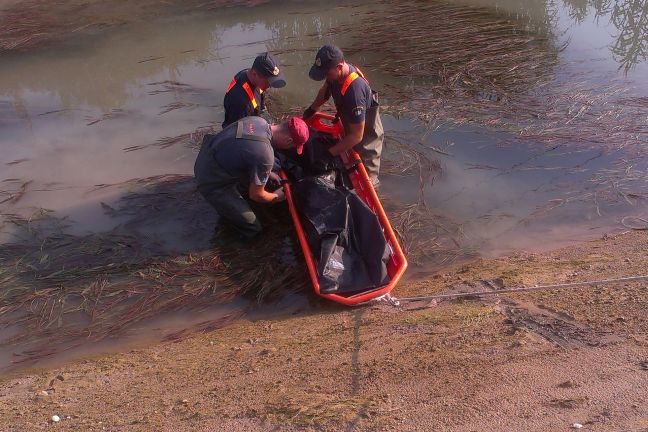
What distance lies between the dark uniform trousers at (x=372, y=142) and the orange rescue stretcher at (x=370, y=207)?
193mm

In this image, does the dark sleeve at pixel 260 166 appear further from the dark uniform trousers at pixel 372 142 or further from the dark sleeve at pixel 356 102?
the dark uniform trousers at pixel 372 142

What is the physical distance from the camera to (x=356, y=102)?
13.9ft

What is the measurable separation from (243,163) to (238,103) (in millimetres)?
680

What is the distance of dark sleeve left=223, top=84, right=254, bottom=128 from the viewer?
4379 millimetres

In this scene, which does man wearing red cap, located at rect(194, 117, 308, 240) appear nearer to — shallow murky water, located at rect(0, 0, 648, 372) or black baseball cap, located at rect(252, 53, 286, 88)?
black baseball cap, located at rect(252, 53, 286, 88)

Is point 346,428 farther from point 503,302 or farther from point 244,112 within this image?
point 244,112

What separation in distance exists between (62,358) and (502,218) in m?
3.73

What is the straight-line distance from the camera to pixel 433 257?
14.5ft

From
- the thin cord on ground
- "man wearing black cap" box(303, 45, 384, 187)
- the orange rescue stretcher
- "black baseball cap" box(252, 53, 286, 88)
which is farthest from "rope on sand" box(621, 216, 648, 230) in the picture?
"black baseball cap" box(252, 53, 286, 88)

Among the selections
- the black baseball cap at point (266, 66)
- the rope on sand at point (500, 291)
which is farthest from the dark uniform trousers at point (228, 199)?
the rope on sand at point (500, 291)

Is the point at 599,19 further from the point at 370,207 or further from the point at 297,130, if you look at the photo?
the point at 297,130

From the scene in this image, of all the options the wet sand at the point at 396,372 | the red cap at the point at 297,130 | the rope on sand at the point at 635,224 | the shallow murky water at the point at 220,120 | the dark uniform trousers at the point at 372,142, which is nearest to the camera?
the wet sand at the point at 396,372

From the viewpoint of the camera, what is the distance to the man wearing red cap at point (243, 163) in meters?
3.94

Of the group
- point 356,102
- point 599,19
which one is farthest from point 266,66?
point 599,19
